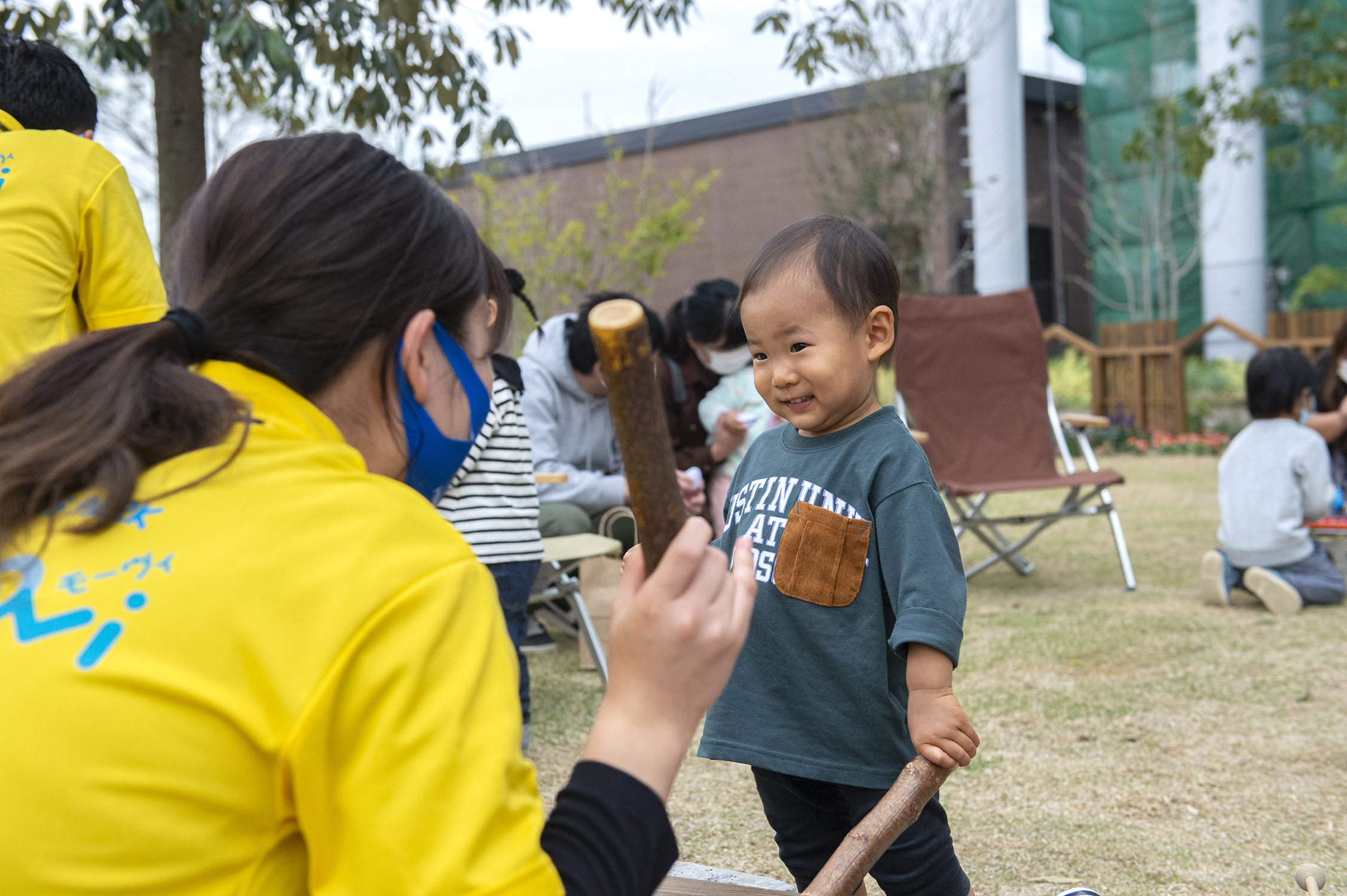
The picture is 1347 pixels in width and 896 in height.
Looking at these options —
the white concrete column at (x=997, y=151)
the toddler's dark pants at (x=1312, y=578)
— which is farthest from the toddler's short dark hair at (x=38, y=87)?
the white concrete column at (x=997, y=151)

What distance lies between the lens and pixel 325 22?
4629 mm

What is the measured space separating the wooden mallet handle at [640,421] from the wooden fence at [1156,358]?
11.8 m

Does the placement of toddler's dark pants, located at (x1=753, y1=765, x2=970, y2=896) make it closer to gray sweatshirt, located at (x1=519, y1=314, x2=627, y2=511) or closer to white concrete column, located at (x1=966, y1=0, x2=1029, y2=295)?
gray sweatshirt, located at (x1=519, y1=314, x2=627, y2=511)

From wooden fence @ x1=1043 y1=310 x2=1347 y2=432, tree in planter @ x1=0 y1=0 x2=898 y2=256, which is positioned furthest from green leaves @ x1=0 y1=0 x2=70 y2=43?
wooden fence @ x1=1043 y1=310 x2=1347 y2=432

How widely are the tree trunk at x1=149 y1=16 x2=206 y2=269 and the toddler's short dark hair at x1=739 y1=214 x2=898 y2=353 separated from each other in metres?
3.61

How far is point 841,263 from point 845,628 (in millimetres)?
565

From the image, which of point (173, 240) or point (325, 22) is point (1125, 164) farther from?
point (173, 240)

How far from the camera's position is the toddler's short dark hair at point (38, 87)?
7.74 feet

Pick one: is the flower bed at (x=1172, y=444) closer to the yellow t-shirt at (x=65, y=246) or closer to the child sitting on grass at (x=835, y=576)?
the child sitting on grass at (x=835, y=576)

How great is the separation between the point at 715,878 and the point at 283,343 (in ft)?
5.23

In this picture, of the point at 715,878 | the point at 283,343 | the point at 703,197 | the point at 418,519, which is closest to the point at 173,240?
the point at 283,343

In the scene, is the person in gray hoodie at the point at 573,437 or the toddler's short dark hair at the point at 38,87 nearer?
the toddler's short dark hair at the point at 38,87

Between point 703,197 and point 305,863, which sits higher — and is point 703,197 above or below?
above

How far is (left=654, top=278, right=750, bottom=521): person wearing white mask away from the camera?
14.7 feet
